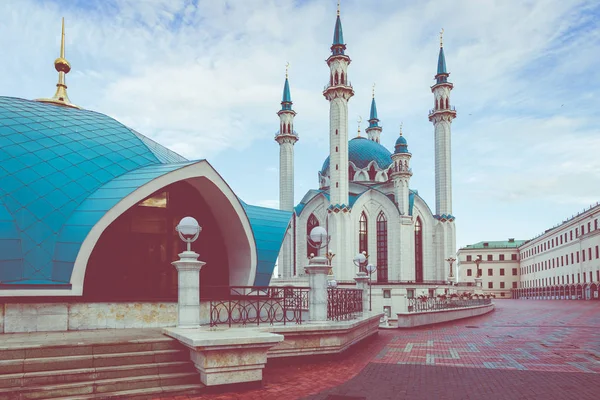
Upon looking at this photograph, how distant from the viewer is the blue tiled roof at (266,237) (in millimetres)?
16828

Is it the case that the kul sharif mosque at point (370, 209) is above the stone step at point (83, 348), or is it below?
above

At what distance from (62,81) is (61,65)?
991 millimetres

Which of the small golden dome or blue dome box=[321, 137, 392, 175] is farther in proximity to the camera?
blue dome box=[321, 137, 392, 175]

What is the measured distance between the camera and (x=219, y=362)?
8.55 m

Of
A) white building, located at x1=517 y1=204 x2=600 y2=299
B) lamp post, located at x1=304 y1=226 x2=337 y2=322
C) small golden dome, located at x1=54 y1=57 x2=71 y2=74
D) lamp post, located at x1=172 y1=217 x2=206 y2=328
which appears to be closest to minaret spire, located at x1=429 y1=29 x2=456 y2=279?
white building, located at x1=517 y1=204 x2=600 y2=299

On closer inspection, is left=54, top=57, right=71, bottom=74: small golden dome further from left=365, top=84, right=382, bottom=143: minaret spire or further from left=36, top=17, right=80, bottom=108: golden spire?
left=365, top=84, right=382, bottom=143: minaret spire

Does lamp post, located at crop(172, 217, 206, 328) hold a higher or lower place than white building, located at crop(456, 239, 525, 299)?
higher

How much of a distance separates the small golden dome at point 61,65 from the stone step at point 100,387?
51.3 feet

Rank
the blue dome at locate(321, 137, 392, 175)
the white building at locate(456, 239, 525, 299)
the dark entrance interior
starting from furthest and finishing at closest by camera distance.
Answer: the white building at locate(456, 239, 525, 299)
the blue dome at locate(321, 137, 392, 175)
the dark entrance interior

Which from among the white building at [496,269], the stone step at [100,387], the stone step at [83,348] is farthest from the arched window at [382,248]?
the white building at [496,269]

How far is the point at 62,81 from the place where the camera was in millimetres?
19469

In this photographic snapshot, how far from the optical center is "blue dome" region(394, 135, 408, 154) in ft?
178

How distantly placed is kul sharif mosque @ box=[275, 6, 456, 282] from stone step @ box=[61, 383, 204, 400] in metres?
39.6

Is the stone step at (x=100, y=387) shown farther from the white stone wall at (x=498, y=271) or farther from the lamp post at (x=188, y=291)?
the white stone wall at (x=498, y=271)
